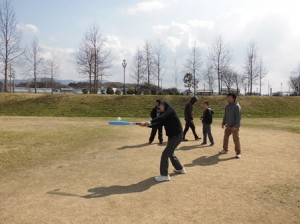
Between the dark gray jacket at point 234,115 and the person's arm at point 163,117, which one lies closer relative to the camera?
the person's arm at point 163,117

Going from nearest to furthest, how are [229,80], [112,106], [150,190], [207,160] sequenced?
[150,190] → [207,160] → [112,106] → [229,80]

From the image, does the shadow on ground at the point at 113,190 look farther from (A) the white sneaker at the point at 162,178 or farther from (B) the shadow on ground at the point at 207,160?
(B) the shadow on ground at the point at 207,160

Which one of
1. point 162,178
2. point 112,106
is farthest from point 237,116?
point 112,106

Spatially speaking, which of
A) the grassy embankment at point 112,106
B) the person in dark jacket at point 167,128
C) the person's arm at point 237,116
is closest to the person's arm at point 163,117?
the person in dark jacket at point 167,128

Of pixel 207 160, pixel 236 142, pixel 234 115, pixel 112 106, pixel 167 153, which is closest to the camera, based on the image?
pixel 167 153

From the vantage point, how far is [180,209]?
621 cm

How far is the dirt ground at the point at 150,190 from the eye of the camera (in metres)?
5.91

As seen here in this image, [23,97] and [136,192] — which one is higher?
[23,97]

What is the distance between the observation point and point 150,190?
733 centimetres

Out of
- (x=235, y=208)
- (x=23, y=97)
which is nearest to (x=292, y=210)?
(x=235, y=208)

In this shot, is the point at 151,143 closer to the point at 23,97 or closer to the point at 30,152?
the point at 30,152

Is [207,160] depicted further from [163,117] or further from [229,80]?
[229,80]

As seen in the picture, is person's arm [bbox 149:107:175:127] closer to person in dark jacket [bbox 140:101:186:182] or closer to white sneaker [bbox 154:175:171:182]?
person in dark jacket [bbox 140:101:186:182]

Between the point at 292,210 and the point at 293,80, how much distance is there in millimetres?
78031
